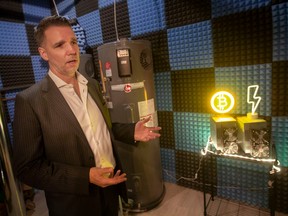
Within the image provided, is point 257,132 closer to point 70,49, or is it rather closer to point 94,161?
point 94,161

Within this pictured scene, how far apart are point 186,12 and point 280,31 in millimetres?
973

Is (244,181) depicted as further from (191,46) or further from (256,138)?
(191,46)

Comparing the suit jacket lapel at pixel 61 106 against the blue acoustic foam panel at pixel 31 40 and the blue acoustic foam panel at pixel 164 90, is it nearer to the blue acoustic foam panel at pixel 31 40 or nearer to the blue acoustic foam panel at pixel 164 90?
the blue acoustic foam panel at pixel 164 90

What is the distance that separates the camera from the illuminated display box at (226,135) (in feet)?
6.19

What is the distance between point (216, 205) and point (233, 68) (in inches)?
62.1

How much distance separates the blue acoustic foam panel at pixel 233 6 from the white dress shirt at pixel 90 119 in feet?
5.23

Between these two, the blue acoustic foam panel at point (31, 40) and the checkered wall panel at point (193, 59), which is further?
the blue acoustic foam panel at point (31, 40)

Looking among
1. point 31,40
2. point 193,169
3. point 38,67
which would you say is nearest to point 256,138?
point 193,169

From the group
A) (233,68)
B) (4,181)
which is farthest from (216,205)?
(4,181)

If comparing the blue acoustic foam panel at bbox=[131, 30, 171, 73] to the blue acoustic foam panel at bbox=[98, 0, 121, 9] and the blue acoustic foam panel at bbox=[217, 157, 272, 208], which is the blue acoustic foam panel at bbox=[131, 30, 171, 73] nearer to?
the blue acoustic foam panel at bbox=[98, 0, 121, 9]

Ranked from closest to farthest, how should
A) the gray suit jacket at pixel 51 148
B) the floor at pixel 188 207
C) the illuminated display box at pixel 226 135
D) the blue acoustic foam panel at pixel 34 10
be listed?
1. the gray suit jacket at pixel 51 148
2. the illuminated display box at pixel 226 135
3. the floor at pixel 188 207
4. the blue acoustic foam panel at pixel 34 10

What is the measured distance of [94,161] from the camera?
1.31m

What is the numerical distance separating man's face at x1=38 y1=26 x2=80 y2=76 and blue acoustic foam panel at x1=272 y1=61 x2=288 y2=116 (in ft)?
5.94

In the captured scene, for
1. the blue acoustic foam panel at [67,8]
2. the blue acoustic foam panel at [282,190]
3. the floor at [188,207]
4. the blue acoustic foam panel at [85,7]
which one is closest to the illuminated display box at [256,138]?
the blue acoustic foam panel at [282,190]
